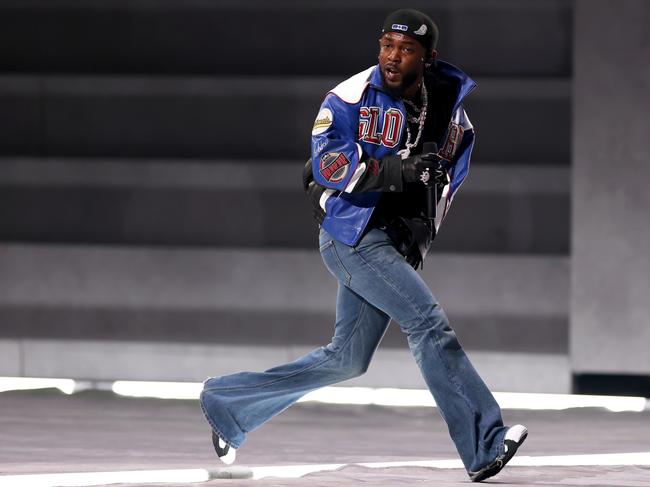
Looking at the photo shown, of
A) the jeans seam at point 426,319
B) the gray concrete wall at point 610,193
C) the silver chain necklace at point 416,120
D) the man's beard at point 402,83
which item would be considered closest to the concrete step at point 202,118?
the gray concrete wall at point 610,193

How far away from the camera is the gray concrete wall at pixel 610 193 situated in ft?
27.8

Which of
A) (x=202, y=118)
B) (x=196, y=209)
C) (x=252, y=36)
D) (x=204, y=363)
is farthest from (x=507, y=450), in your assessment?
(x=252, y=36)

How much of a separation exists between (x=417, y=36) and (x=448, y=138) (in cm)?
41

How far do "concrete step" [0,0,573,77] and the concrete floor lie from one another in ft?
7.19

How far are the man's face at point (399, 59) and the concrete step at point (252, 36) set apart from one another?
160 inches

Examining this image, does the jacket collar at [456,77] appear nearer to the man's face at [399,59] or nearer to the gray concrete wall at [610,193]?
the man's face at [399,59]

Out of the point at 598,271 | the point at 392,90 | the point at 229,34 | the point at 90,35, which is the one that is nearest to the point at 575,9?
the point at 598,271

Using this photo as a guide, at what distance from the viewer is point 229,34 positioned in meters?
9.47

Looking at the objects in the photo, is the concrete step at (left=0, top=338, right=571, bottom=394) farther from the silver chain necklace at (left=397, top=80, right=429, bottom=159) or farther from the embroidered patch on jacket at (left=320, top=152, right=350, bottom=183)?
the embroidered patch on jacket at (left=320, top=152, right=350, bottom=183)

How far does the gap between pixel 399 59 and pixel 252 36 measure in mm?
4425

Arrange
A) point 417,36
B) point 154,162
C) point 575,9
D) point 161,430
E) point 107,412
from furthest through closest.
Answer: point 154,162 → point 575,9 → point 107,412 → point 161,430 → point 417,36

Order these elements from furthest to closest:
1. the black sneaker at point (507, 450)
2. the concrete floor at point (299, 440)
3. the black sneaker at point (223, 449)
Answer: the black sneaker at point (223, 449) → the concrete floor at point (299, 440) → the black sneaker at point (507, 450)

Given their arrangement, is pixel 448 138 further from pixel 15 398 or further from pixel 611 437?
pixel 15 398

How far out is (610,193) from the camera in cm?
854
